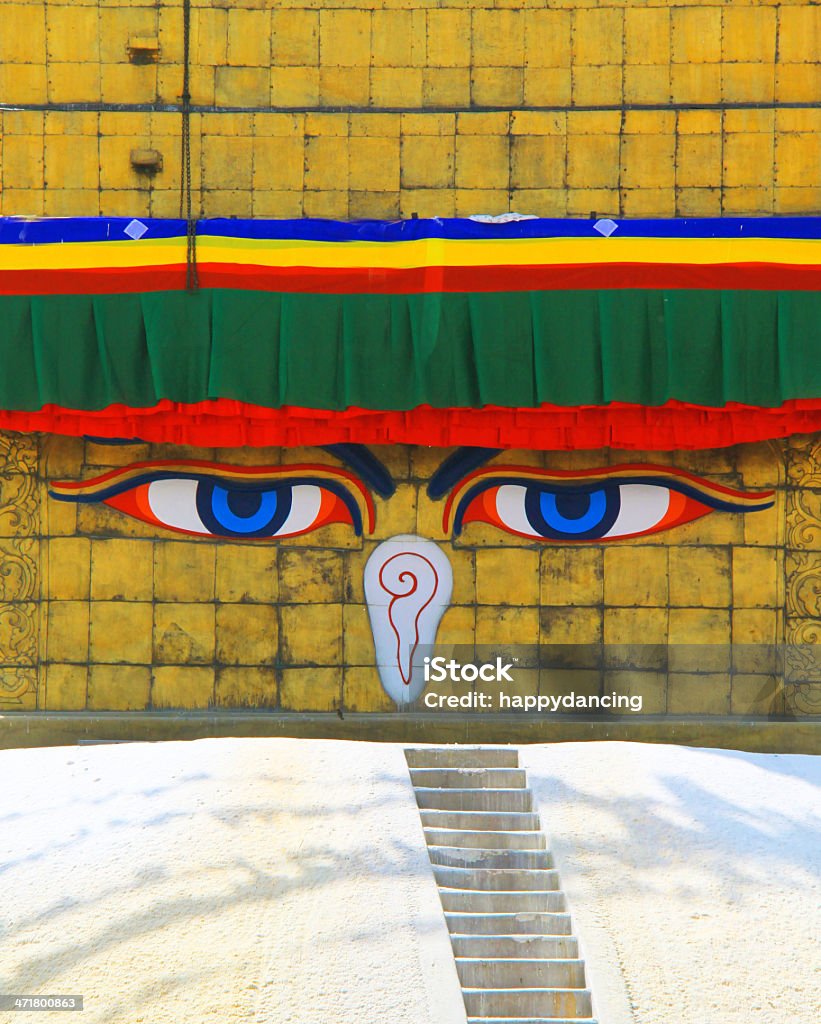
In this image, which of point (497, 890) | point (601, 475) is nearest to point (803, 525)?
point (601, 475)

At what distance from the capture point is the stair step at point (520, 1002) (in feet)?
17.3

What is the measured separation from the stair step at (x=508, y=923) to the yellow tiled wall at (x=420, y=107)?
5410mm

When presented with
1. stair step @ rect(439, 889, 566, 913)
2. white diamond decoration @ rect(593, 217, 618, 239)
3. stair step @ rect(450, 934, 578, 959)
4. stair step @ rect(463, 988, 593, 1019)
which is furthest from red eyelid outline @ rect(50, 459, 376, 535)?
stair step @ rect(463, 988, 593, 1019)

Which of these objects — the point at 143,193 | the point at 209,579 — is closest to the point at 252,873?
the point at 209,579

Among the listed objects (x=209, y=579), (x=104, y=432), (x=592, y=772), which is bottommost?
(x=592, y=772)

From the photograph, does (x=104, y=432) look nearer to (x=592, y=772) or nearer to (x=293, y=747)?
(x=293, y=747)

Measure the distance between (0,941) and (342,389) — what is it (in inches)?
183

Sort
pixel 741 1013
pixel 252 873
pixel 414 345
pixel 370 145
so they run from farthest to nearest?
1. pixel 370 145
2. pixel 414 345
3. pixel 252 873
4. pixel 741 1013

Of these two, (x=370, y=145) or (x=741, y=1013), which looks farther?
(x=370, y=145)

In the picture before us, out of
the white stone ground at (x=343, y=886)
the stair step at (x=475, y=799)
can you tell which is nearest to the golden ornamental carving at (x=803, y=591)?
the white stone ground at (x=343, y=886)

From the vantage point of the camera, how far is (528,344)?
8.34m

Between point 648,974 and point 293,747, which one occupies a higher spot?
point 293,747

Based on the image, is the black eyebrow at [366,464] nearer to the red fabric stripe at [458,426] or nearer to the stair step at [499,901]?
the red fabric stripe at [458,426]

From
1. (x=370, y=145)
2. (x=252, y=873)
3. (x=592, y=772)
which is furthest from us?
(x=370, y=145)
